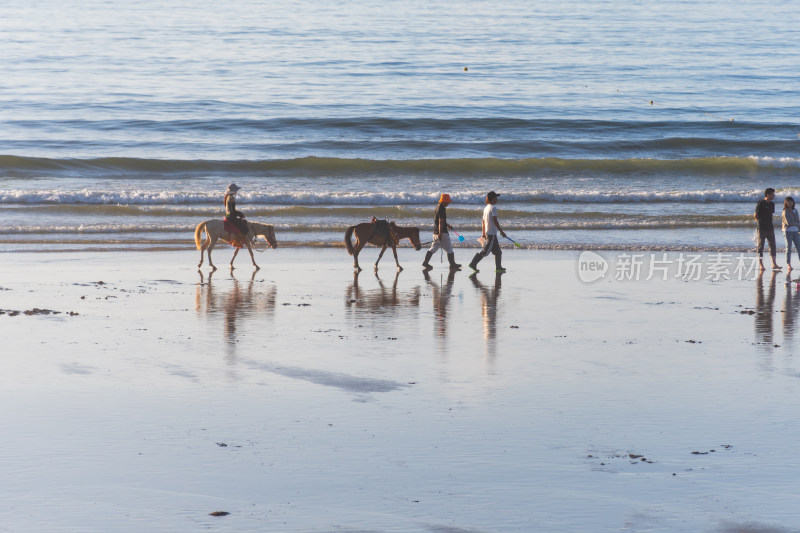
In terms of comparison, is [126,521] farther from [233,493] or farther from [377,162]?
[377,162]

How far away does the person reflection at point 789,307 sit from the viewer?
463 inches

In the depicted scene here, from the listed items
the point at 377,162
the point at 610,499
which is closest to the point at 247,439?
the point at 610,499

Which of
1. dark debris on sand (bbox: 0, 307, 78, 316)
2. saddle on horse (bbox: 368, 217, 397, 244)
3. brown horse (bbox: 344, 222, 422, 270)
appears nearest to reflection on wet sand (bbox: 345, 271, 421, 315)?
brown horse (bbox: 344, 222, 422, 270)

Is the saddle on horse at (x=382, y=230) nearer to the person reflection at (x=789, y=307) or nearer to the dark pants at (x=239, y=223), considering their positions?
the dark pants at (x=239, y=223)

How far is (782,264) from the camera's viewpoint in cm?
1886

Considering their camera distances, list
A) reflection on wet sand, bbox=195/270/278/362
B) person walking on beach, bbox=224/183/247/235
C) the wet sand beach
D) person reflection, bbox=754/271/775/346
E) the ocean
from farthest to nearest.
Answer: the ocean → person walking on beach, bbox=224/183/247/235 → reflection on wet sand, bbox=195/270/278/362 → person reflection, bbox=754/271/775/346 → the wet sand beach

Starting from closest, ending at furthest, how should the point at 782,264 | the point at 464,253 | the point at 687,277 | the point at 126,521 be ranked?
the point at 126,521 < the point at 687,277 < the point at 782,264 < the point at 464,253

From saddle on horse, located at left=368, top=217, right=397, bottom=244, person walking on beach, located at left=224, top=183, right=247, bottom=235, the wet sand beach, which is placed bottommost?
the wet sand beach

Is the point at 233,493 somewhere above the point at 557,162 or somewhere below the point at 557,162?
below

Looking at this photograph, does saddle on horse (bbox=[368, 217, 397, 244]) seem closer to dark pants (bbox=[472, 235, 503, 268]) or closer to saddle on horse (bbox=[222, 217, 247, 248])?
dark pants (bbox=[472, 235, 503, 268])

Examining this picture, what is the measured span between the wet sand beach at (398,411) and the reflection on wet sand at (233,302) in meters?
0.08

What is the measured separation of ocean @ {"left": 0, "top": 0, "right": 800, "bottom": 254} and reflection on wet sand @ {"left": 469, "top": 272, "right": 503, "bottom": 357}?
4.98 metres

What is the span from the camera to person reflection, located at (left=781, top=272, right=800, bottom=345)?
1177 cm

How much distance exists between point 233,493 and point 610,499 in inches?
92.7
